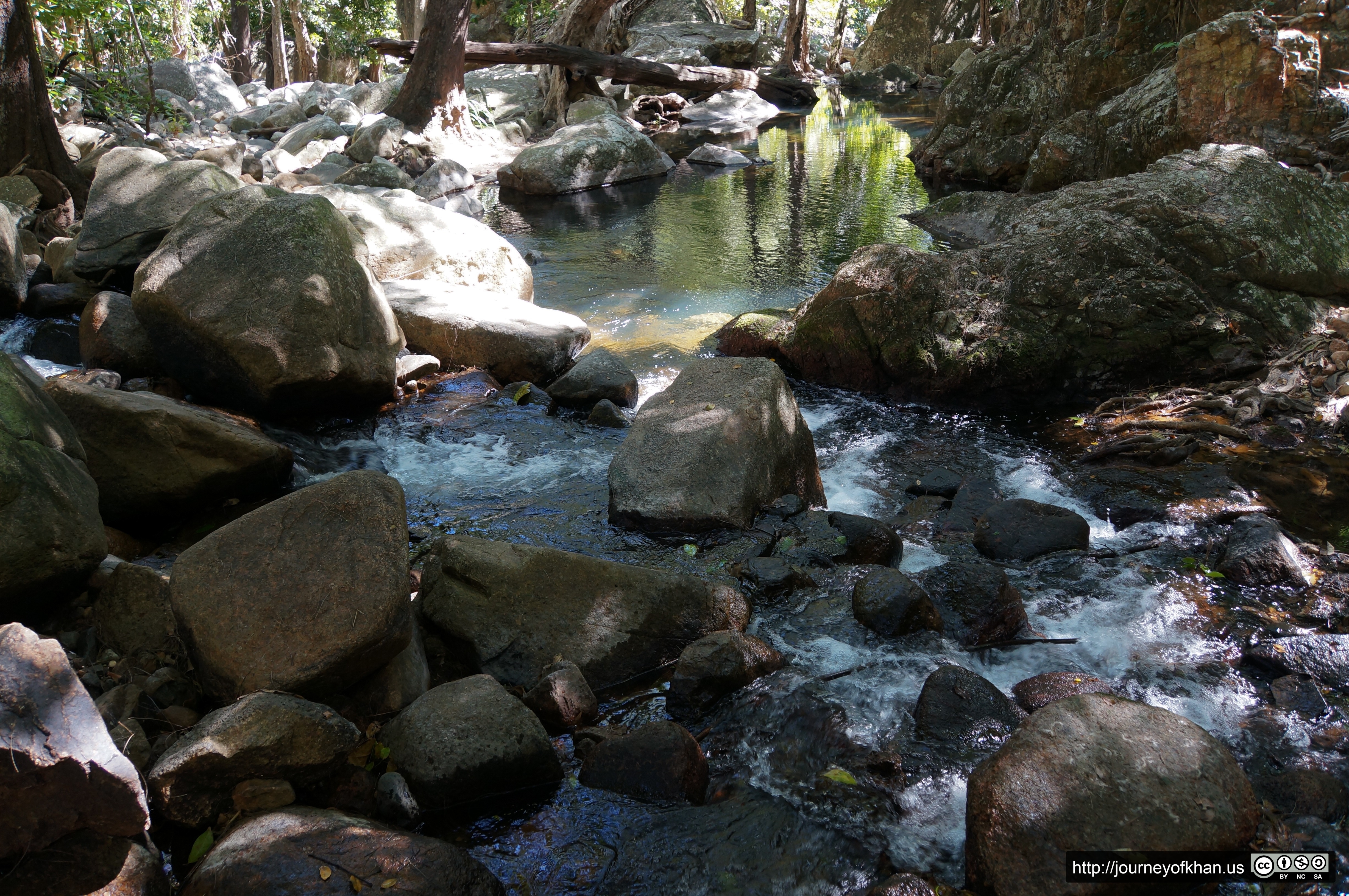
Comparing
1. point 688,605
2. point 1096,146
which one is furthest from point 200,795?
point 1096,146

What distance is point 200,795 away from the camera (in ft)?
8.30

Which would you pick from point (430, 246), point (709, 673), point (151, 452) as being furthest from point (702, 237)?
point (709, 673)

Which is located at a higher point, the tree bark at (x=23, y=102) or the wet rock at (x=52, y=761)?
the tree bark at (x=23, y=102)

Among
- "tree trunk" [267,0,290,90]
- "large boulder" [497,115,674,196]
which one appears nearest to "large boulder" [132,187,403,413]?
"large boulder" [497,115,674,196]

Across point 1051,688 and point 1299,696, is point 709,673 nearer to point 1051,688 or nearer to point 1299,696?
point 1051,688

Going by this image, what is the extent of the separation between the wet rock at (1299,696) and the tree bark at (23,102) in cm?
988

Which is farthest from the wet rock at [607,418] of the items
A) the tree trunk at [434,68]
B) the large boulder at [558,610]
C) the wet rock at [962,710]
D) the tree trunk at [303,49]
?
the tree trunk at [303,49]

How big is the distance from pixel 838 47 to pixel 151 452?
132 feet

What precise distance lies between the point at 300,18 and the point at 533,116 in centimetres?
949

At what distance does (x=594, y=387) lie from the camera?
625 centimetres

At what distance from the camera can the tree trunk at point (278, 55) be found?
2289 cm

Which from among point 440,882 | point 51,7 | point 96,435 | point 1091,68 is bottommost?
point 440,882

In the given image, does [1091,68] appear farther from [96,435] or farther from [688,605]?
[96,435]

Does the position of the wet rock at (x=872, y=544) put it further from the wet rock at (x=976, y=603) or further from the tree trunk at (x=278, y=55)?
the tree trunk at (x=278, y=55)
